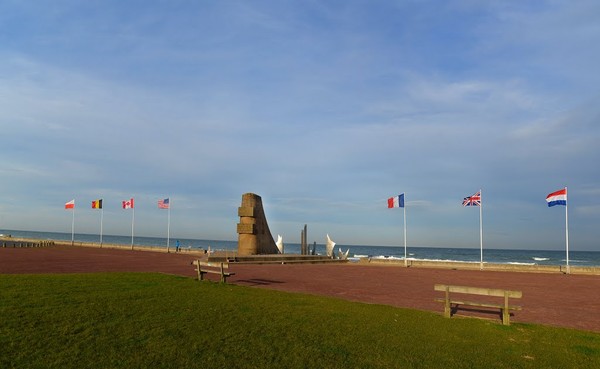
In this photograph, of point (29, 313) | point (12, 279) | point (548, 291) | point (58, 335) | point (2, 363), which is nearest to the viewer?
point (2, 363)

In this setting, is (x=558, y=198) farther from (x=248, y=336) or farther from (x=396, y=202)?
(x=248, y=336)

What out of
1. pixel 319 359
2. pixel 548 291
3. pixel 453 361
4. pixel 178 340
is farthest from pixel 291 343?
pixel 548 291

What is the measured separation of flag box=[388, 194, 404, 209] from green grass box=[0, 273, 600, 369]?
2342 centimetres

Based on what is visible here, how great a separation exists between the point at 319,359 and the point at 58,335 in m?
3.89

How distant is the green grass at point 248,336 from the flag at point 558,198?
69.8 feet

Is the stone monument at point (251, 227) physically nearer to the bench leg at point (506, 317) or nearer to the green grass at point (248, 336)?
the green grass at point (248, 336)

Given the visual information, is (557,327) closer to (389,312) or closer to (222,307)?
(389,312)

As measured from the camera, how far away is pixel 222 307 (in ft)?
33.3

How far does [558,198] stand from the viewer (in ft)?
92.7

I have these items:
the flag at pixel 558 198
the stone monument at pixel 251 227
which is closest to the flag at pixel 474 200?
the flag at pixel 558 198

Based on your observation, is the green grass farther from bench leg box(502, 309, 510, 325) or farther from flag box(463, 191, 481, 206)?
flag box(463, 191, 481, 206)

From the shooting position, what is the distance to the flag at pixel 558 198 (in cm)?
2789

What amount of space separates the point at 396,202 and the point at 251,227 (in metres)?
10.6

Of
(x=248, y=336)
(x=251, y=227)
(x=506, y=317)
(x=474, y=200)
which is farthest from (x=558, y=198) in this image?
(x=248, y=336)
